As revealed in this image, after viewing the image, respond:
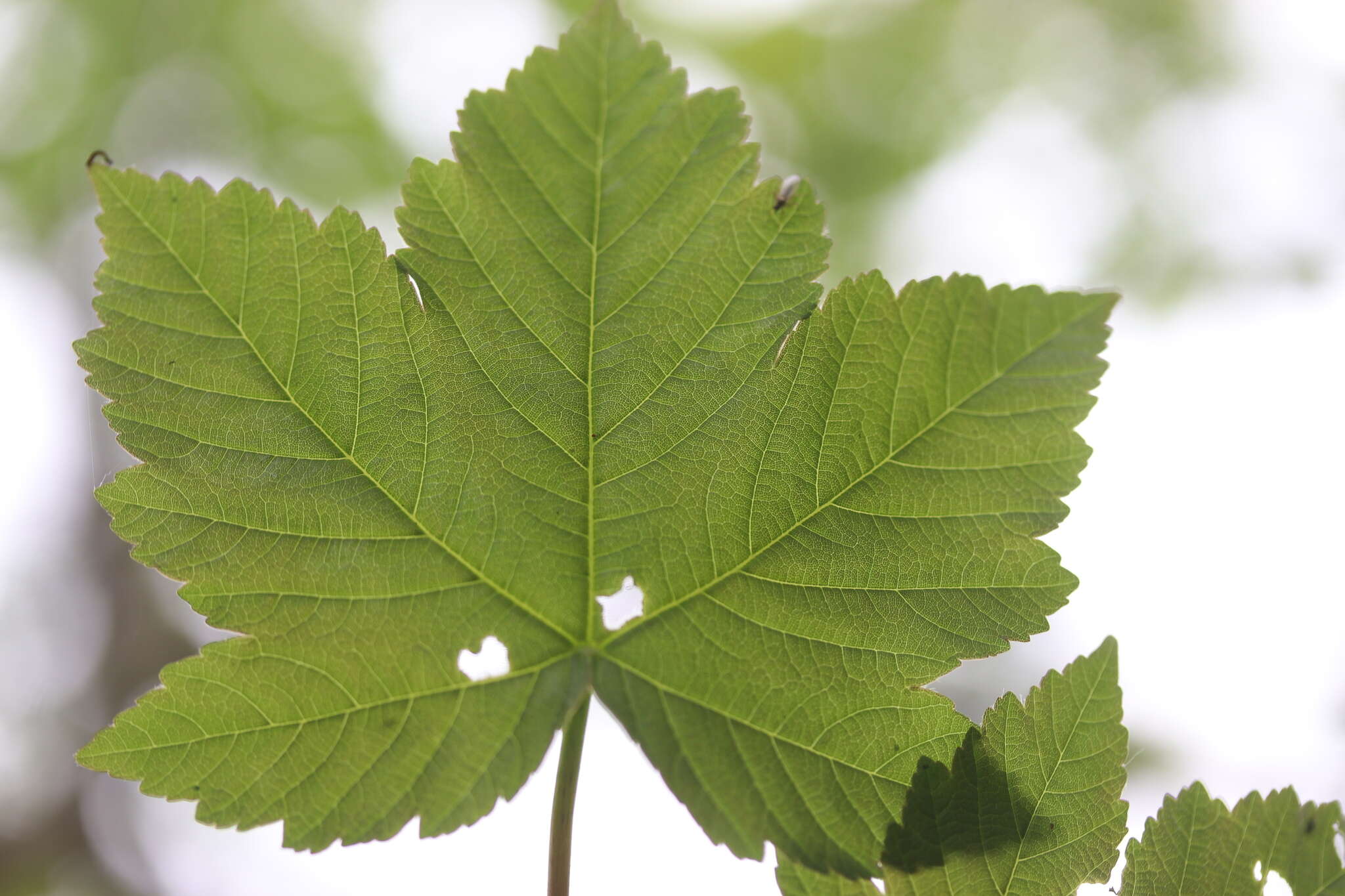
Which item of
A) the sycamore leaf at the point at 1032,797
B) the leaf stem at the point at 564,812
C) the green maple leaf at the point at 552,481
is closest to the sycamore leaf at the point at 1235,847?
the sycamore leaf at the point at 1032,797

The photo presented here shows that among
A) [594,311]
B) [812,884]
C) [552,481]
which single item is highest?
[594,311]

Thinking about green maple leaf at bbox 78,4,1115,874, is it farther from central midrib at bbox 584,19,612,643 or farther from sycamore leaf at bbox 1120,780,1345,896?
sycamore leaf at bbox 1120,780,1345,896

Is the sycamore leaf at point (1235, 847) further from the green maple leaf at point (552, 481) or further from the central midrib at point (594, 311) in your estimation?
the central midrib at point (594, 311)

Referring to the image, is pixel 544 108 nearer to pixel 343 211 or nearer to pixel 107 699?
pixel 343 211

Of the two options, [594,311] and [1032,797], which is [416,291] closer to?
[594,311]

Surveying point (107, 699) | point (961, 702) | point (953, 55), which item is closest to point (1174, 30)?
point (953, 55)

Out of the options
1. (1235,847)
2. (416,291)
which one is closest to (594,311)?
(416,291)
